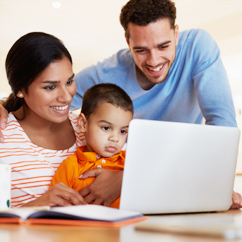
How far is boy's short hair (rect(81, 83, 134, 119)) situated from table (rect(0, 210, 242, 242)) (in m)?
0.84

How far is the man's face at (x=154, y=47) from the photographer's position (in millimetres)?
1877

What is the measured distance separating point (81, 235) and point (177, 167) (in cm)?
39

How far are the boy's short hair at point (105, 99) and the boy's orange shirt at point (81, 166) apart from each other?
0.18 m

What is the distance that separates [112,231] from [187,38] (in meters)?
1.51

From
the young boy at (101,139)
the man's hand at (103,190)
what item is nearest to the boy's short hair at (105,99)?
the young boy at (101,139)

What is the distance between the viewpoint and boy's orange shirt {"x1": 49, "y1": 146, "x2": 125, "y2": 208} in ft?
4.81

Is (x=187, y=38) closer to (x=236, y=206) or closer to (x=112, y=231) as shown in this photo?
(x=236, y=206)

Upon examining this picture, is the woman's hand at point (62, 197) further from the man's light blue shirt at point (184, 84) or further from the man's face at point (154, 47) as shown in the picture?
the man's face at point (154, 47)

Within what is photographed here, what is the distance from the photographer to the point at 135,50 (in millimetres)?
1956

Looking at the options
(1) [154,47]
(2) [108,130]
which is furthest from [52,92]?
(1) [154,47]

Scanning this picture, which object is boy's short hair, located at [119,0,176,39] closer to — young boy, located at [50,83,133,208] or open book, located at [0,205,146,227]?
young boy, located at [50,83,133,208]

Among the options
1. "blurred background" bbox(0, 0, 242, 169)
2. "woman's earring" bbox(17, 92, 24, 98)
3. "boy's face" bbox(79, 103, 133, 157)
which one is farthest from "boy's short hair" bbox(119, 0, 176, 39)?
"blurred background" bbox(0, 0, 242, 169)

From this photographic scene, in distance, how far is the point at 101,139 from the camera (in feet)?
Result: 5.05

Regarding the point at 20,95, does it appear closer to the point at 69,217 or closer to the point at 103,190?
the point at 103,190
